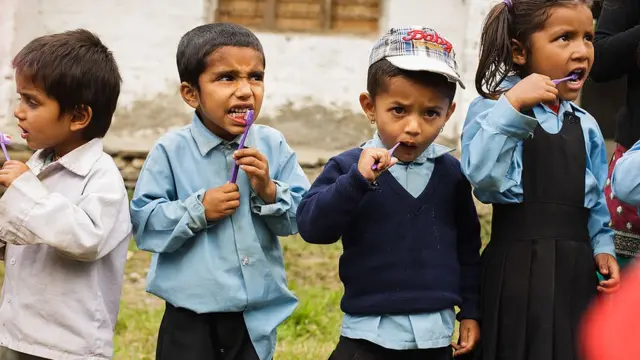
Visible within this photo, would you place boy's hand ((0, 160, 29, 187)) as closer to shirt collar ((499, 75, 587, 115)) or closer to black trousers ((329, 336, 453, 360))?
black trousers ((329, 336, 453, 360))

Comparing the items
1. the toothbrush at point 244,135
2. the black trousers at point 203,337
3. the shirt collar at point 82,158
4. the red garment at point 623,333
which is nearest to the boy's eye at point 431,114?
the toothbrush at point 244,135

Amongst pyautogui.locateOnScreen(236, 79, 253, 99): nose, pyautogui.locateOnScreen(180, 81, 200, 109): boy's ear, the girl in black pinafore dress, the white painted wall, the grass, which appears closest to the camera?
the girl in black pinafore dress

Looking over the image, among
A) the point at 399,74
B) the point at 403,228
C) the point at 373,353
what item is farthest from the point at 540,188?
the point at 373,353

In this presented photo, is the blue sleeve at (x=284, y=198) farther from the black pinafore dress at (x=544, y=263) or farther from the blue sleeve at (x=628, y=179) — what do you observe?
the blue sleeve at (x=628, y=179)

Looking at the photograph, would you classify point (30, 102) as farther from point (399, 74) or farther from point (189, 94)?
point (399, 74)

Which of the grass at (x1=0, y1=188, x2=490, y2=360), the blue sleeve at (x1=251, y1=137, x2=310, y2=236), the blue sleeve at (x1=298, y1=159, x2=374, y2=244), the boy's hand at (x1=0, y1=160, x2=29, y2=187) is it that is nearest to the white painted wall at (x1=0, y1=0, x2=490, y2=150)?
the grass at (x1=0, y1=188, x2=490, y2=360)

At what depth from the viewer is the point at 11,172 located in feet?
8.34

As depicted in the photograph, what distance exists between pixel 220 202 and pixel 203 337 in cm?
41

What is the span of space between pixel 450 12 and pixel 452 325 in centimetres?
473

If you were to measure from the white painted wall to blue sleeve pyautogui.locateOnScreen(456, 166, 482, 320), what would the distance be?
173 inches

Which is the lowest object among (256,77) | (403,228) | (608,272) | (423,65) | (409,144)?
(608,272)

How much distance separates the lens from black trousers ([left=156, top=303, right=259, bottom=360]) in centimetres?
280

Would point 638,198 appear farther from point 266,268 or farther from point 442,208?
point 266,268

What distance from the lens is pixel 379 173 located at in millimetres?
2500
